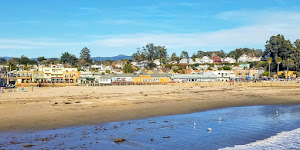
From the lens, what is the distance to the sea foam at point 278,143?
1523 centimetres

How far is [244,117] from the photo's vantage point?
976 inches

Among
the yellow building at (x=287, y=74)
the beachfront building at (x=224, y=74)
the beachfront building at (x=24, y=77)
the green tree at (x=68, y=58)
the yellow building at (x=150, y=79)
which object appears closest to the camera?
the beachfront building at (x=24, y=77)

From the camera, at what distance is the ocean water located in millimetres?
15156

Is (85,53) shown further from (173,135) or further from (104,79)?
(173,135)

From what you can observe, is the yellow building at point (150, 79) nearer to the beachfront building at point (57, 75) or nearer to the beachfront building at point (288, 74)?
the beachfront building at point (57, 75)

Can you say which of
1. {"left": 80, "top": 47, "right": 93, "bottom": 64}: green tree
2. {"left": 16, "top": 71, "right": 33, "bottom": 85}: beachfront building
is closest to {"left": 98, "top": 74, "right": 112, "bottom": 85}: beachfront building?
{"left": 16, "top": 71, "right": 33, "bottom": 85}: beachfront building

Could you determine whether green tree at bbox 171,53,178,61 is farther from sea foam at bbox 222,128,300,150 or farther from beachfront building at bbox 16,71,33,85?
sea foam at bbox 222,128,300,150

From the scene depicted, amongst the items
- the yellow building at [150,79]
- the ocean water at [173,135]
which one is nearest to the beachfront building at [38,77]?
the yellow building at [150,79]

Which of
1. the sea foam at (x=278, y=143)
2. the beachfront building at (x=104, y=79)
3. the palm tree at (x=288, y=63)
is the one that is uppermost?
the palm tree at (x=288, y=63)

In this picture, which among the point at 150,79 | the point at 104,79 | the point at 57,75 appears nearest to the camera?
the point at 57,75

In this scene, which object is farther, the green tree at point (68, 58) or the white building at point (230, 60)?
the white building at point (230, 60)

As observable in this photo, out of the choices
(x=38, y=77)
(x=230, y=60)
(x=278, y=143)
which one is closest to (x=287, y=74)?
(x=230, y=60)

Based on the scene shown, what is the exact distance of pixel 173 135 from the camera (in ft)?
58.0

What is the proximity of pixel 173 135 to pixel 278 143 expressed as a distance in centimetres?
609
